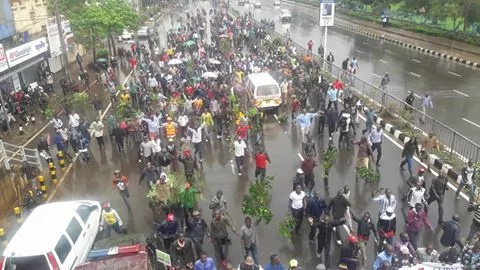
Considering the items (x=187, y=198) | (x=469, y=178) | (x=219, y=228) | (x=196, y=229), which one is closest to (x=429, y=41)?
(x=469, y=178)

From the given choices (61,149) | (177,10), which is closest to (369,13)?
(177,10)

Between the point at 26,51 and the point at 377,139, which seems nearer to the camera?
the point at 377,139

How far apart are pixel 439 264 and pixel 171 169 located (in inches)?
327

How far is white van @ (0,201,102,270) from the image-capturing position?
8.66m

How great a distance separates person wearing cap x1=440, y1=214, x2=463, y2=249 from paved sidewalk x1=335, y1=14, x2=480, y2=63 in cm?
2554

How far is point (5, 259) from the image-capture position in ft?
28.4

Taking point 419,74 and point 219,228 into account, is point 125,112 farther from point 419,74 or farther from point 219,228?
point 419,74

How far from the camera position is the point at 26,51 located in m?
25.2

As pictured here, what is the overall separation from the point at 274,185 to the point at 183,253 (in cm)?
557

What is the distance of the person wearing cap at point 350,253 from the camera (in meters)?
8.44

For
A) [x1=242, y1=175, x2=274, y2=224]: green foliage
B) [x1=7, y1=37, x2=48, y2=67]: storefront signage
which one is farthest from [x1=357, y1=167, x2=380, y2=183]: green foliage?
[x1=7, y1=37, x2=48, y2=67]: storefront signage

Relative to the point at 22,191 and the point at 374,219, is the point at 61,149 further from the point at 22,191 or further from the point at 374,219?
the point at 374,219

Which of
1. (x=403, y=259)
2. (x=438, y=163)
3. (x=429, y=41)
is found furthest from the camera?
(x=429, y=41)

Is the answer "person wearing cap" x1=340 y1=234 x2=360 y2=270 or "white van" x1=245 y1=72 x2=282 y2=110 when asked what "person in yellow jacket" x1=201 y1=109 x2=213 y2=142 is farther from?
"person wearing cap" x1=340 y1=234 x2=360 y2=270
